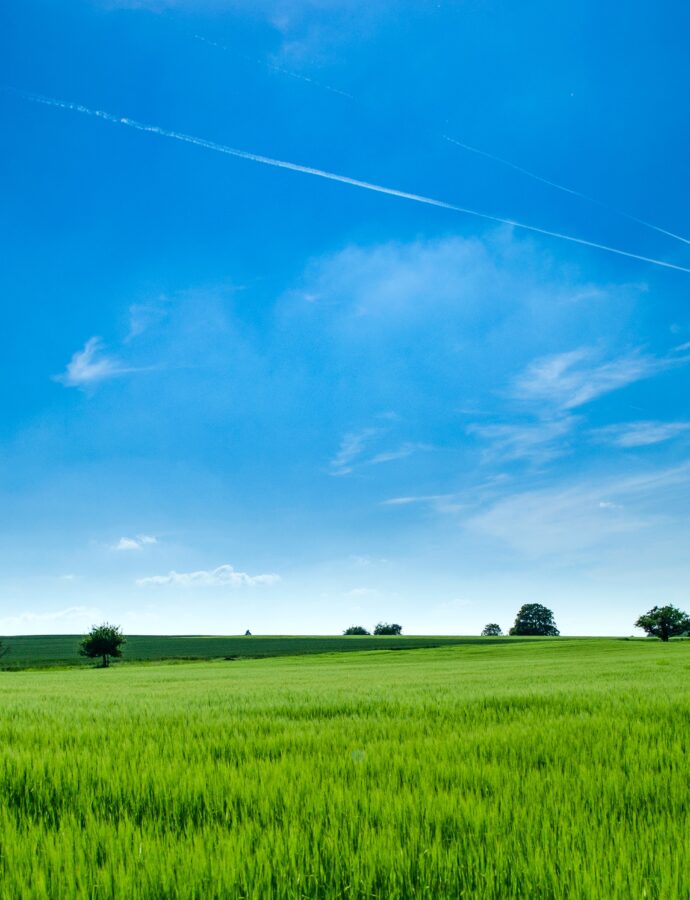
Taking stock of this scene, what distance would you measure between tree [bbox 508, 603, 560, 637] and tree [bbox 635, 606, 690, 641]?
1219 inches

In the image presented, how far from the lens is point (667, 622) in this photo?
380ft

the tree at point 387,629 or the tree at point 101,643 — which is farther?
the tree at point 387,629

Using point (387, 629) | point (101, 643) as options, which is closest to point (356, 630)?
point (387, 629)

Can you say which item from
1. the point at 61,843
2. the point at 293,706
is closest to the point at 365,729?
the point at 293,706

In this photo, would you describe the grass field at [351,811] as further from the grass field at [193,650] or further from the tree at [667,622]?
the tree at [667,622]

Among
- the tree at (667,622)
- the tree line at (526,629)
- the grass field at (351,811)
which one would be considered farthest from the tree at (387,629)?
the grass field at (351,811)

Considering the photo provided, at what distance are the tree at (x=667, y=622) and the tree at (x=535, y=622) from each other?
102 feet

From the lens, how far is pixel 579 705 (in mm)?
9141

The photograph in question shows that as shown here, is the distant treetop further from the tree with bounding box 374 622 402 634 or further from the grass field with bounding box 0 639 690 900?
the grass field with bounding box 0 639 690 900

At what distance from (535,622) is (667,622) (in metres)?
36.4

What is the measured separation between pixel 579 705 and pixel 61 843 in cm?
812

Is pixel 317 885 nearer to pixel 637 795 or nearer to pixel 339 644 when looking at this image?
pixel 637 795

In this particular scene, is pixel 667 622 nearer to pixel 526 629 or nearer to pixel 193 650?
pixel 526 629

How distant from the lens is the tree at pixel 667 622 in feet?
379
